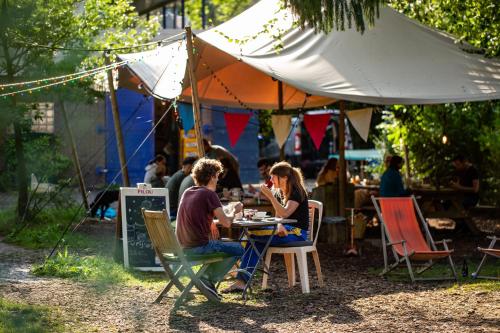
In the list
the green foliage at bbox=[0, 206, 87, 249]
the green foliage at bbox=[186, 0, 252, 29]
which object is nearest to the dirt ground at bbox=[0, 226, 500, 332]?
the green foliage at bbox=[0, 206, 87, 249]

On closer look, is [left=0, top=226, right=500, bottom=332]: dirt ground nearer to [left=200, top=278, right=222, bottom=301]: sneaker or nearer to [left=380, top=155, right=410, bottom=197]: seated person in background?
[left=200, top=278, right=222, bottom=301]: sneaker

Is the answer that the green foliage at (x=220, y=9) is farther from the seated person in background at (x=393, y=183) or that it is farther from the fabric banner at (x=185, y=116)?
the fabric banner at (x=185, y=116)

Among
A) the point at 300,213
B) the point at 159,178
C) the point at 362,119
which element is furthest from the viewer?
the point at 362,119

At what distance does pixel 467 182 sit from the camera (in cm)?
1516

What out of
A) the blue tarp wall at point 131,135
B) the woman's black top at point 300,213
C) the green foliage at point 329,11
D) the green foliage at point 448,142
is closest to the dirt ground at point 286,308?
the woman's black top at point 300,213

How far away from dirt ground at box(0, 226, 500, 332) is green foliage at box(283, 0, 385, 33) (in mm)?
2642

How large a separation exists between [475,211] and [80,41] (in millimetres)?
8181

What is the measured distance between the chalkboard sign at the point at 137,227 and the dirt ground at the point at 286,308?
104cm

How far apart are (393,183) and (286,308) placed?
543 cm

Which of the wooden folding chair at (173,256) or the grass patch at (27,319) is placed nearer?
the grass patch at (27,319)

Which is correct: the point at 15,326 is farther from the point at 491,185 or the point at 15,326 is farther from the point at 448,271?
the point at 491,185

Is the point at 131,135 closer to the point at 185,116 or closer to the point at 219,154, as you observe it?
the point at 219,154

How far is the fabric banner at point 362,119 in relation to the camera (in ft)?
47.3

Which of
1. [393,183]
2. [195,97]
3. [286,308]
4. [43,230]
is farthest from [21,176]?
[286,308]
